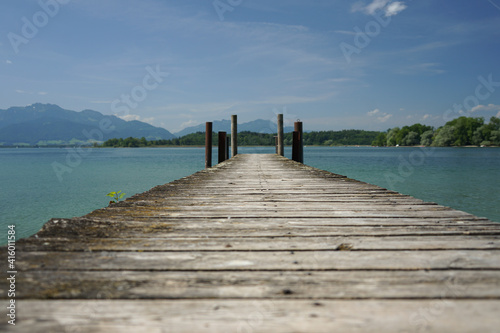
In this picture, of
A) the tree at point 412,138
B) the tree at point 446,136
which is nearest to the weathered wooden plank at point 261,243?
the tree at point 446,136

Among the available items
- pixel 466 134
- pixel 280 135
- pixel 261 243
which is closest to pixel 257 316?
pixel 261 243

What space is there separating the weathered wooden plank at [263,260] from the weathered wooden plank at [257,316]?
14.6 inches

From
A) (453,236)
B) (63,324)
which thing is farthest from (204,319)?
(453,236)

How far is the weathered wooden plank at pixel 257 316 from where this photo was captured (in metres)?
1.24

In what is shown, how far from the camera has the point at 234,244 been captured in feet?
7.30

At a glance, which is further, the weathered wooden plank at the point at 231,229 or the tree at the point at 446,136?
the tree at the point at 446,136

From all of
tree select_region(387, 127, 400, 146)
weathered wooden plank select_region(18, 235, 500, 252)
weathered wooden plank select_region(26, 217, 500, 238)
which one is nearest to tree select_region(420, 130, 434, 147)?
tree select_region(387, 127, 400, 146)

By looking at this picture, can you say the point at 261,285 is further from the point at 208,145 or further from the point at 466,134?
the point at 466,134

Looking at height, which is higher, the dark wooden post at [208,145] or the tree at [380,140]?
the tree at [380,140]

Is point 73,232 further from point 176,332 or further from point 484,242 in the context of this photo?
point 484,242

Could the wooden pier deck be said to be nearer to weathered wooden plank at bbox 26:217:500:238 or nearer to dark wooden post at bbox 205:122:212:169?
weathered wooden plank at bbox 26:217:500:238

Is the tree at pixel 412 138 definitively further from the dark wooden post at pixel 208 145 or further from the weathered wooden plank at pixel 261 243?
the weathered wooden plank at pixel 261 243

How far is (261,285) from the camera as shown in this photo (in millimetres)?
1579

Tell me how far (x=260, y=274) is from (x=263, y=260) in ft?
0.68
